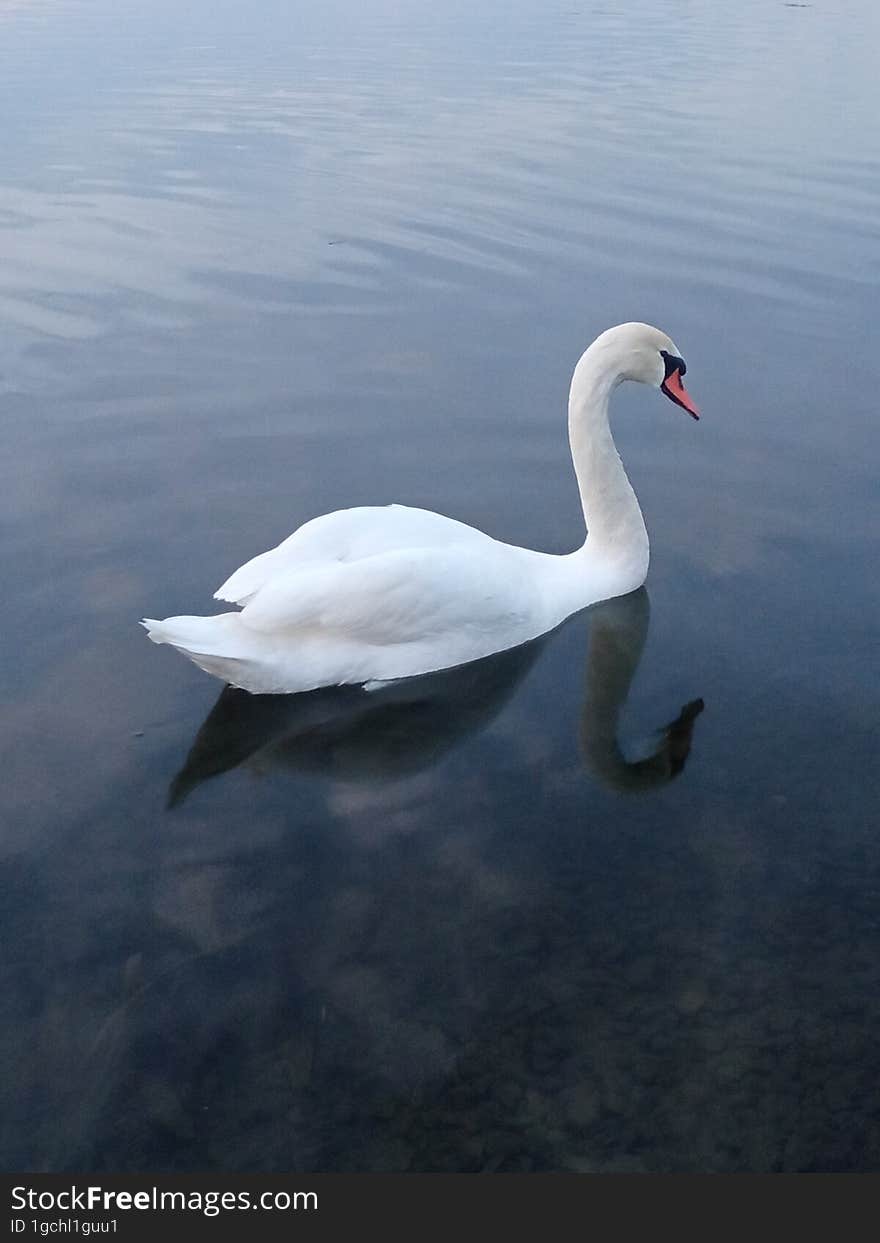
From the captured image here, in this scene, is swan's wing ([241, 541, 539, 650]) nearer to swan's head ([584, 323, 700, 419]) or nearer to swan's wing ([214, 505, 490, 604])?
swan's wing ([214, 505, 490, 604])

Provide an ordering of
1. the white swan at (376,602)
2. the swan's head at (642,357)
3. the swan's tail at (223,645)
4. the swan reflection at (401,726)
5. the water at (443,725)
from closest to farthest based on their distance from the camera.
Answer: the water at (443,725), the swan's tail at (223,645), the swan reflection at (401,726), the white swan at (376,602), the swan's head at (642,357)

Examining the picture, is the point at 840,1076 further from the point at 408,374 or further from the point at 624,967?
the point at 408,374

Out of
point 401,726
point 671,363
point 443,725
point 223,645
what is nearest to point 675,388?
point 671,363

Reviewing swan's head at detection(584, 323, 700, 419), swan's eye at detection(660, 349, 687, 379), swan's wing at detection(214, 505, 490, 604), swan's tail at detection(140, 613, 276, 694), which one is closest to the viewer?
swan's tail at detection(140, 613, 276, 694)

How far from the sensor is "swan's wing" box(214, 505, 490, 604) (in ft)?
21.0

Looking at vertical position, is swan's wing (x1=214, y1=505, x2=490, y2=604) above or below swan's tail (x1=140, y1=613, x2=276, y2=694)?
above

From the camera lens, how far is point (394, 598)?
6.36m

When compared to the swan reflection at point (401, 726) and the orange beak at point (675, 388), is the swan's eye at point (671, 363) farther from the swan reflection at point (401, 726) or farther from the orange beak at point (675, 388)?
the swan reflection at point (401, 726)

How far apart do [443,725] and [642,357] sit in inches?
106

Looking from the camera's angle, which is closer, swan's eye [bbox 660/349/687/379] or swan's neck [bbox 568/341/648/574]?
swan's neck [bbox 568/341/648/574]

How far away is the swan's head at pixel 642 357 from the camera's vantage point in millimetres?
7477

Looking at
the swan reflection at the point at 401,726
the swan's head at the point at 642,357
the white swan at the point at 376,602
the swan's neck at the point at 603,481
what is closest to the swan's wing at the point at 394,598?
the white swan at the point at 376,602

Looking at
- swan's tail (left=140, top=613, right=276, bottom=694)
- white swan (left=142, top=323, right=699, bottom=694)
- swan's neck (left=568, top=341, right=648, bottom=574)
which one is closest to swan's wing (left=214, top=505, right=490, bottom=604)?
white swan (left=142, top=323, right=699, bottom=694)

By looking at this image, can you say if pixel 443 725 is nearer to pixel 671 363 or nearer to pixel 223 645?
pixel 223 645
